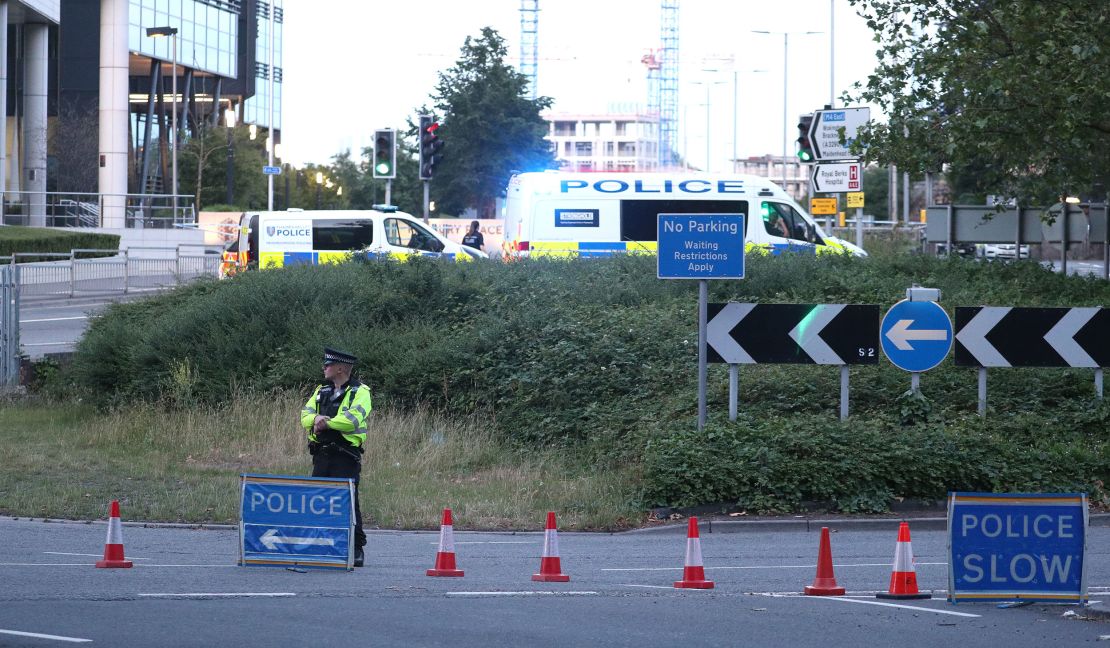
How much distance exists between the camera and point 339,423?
1030cm

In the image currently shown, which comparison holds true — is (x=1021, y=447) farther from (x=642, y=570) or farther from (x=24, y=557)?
(x=24, y=557)

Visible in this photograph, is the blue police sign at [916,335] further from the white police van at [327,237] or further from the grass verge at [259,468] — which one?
the white police van at [327,237]

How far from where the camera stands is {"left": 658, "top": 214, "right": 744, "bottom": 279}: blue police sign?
14477 millimetres

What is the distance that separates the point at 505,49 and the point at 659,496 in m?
57.9

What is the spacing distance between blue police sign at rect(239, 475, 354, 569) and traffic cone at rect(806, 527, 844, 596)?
3.43 m

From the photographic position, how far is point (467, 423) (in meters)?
17.9

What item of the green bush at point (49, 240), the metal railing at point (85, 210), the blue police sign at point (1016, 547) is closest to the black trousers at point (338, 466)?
the blue police sign at point (1016, 547)

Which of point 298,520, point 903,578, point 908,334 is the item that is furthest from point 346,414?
point 908,334

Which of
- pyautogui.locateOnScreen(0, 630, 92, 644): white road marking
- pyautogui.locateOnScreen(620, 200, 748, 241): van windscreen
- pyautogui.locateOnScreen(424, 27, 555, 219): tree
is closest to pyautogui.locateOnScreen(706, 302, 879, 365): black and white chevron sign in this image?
pyautogui.locateOnScreen(0, 630, 92, 644): white road marking

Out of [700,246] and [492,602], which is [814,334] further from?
[492,602]

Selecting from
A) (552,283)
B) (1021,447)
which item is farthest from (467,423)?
(1021,447)

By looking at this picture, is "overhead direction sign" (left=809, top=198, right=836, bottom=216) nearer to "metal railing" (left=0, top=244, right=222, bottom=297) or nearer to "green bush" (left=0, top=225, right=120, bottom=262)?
"metal railing" (left=0, top=244, right=222, bottom=297)

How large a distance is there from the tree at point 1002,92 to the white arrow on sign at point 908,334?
3733mm

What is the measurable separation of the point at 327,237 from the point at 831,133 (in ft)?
39.9
